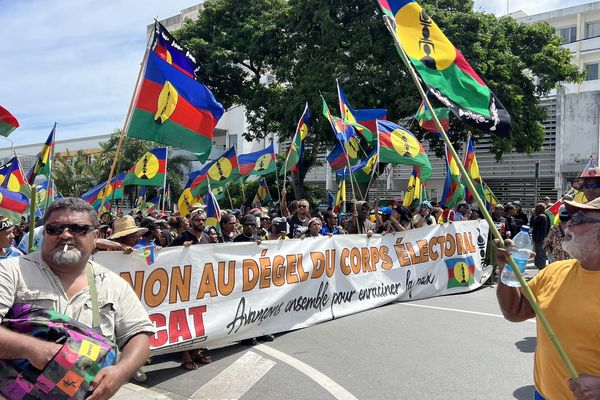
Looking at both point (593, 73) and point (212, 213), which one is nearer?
point (212, 213)

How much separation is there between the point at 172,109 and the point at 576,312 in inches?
221

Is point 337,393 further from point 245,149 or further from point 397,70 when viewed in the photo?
point 245,149

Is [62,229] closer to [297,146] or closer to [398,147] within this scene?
[398,147]

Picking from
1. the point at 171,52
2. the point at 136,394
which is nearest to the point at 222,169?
the point at 171,52

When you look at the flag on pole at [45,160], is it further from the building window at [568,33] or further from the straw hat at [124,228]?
the building window at [568,33]

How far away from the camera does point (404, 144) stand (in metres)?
10.4

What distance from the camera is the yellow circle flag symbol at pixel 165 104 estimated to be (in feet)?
22.7

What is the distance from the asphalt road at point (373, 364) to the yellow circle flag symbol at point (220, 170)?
6.32 metres

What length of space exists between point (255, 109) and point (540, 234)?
15.8 m

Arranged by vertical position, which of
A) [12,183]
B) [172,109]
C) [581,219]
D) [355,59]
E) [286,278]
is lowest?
[286,278]

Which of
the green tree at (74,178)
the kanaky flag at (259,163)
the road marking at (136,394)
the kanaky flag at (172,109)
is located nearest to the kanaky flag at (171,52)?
the kanaky flag at (172,109)

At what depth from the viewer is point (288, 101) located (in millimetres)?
22484

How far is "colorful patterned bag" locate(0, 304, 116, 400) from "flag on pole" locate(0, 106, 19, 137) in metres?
3.91

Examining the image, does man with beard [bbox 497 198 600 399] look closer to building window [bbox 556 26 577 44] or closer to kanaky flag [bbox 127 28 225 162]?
kanaky flag [bbox 127 28 225 162]
